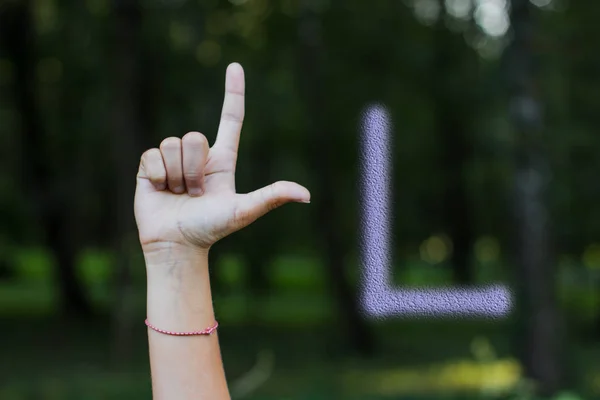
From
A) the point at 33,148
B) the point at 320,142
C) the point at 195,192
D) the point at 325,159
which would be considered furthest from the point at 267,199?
the point at 33,148

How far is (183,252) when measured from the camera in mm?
2398

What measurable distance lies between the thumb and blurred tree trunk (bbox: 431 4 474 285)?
52.4ft

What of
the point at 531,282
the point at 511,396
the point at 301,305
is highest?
the point at 531,282

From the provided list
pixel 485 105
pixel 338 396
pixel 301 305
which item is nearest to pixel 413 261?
pixel 301 305

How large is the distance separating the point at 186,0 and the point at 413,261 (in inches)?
505

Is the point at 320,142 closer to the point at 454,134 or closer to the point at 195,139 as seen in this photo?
the point at 454,134

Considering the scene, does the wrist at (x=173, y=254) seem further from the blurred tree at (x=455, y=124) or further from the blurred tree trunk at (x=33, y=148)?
the blurred tree trunk at (x=33, y=148)

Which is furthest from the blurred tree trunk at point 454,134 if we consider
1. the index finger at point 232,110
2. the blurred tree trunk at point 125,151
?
the index finger at point 232,110

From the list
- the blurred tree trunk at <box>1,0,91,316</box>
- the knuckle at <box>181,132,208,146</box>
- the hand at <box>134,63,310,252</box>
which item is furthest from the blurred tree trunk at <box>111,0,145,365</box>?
the knuckle at <box>181,132,208,146</box>

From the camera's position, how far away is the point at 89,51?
59.8 feet

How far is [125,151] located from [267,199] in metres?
12.0

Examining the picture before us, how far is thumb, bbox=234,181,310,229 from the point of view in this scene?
2.20 metres

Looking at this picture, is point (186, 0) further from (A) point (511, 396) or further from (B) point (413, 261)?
(B) point (413, 261)

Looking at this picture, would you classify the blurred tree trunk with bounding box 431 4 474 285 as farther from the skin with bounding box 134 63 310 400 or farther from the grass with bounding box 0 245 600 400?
the skin with bounding box 134 63 310 400
